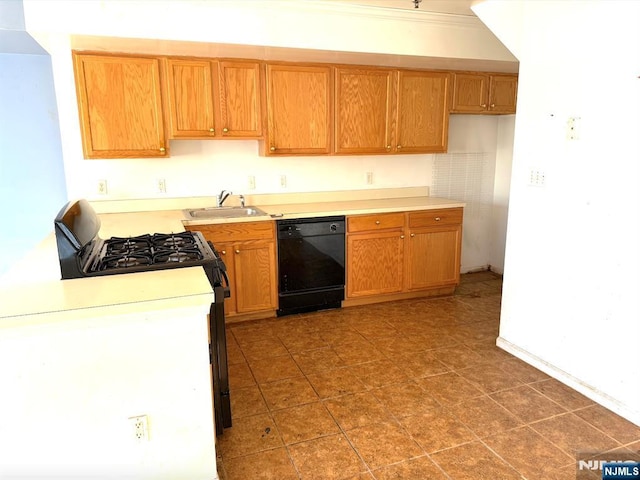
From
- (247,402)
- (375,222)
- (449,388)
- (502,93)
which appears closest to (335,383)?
(247,402)

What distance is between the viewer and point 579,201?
2.60m

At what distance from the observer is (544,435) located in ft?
7.47

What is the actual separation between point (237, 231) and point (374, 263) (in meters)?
1.23

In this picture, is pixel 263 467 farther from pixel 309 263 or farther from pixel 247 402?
pixel 309 263

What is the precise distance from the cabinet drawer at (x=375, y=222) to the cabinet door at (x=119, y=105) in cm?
164

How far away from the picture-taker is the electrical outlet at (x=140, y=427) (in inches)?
65.9

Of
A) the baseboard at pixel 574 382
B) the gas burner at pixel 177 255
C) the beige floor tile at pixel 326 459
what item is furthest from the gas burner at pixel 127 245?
the baseboard at pixel 574 382

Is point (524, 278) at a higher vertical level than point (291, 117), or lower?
lower

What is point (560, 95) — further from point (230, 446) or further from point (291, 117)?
point (230, 446)

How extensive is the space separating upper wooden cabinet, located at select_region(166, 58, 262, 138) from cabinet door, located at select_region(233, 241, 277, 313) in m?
0.90

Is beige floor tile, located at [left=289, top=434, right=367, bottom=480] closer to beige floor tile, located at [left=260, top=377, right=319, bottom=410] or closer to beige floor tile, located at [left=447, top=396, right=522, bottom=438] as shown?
beige floor tile, located at [left=260, top=377, right=319, bottom=410]

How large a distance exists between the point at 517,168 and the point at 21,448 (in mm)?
2969

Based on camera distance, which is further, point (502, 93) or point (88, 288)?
point (502, 93)

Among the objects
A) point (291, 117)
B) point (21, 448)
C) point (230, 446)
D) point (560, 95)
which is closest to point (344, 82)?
point (291, 117)
